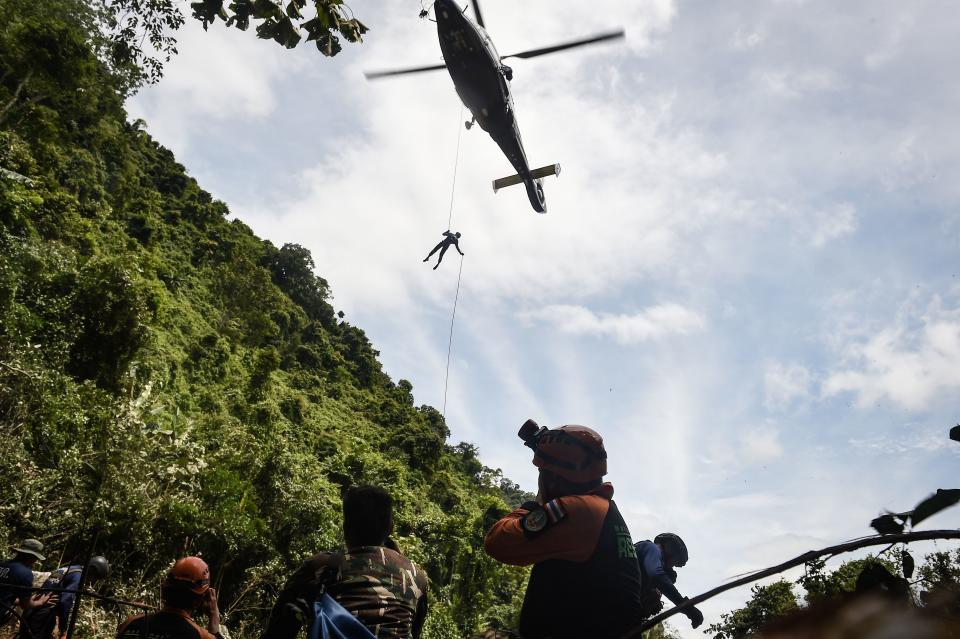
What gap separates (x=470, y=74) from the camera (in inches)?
289

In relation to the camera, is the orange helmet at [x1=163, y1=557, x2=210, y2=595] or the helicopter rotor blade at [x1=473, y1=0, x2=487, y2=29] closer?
the orange helmet at [x1=163, y1=557, x2=210, y2=595]

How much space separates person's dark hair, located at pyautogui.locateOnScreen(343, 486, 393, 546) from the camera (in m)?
2.17

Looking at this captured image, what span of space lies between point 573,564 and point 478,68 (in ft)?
22.1

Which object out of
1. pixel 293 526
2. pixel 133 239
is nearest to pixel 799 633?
pixel 293 526

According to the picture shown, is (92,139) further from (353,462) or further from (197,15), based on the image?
(197,15)

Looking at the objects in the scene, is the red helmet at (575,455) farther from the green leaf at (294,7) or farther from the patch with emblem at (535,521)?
the green leaf at (294,7)

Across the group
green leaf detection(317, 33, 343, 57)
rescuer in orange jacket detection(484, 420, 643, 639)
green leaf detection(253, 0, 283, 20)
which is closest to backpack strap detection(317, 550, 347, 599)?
rescuer in orange jacket detection(484, 420, 643, 639)

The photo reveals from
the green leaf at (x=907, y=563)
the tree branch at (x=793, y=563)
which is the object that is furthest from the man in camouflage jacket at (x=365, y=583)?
the green leaf at (x=907, y=563)

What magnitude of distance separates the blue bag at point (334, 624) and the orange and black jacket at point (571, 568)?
0.48 m

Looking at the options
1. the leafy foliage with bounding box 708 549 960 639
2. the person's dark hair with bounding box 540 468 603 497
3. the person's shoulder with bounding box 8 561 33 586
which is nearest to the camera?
the leafy foliage with bounding box 708 549 960 639

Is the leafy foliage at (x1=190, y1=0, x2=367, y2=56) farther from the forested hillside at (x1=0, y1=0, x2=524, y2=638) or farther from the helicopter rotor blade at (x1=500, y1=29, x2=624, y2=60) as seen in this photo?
the helicopter rotor blade at (x1=500, y1=29, x2=624, y2=60)

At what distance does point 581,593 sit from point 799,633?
174cm

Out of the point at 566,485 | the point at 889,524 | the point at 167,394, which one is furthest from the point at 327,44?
the point at 167,394

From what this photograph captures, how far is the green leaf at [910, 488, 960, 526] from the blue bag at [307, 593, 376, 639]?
1.47 m
